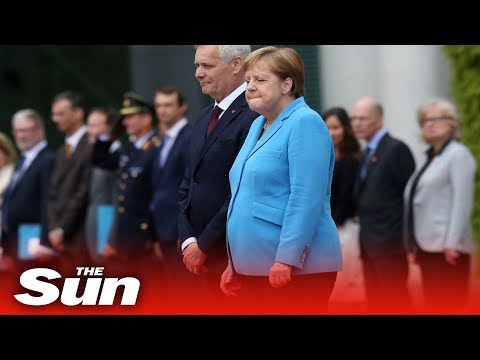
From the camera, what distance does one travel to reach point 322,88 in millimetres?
12117

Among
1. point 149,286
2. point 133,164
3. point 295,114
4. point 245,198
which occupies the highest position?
point 295,114

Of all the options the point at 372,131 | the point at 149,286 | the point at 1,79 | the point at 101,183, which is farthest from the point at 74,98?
the point at 1,79

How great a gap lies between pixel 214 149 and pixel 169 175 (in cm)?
278

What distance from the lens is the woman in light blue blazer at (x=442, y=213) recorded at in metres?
7.98

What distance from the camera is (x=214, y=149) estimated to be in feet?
19.3

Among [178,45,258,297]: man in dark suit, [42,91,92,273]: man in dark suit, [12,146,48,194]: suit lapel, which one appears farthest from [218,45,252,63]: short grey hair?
[12,146,48,194]: suit lapel

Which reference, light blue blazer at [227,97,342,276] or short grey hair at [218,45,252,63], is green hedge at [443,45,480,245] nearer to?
short grey hair at [218,45,252,63]

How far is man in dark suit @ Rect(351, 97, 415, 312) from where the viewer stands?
8.27 m

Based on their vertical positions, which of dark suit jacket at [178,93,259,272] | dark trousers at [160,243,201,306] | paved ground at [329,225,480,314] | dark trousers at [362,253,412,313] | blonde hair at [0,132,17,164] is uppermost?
dark suit jacket at [178,93,259,272]

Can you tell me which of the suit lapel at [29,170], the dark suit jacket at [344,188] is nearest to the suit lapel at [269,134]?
the dark suit jacket at [344,188]

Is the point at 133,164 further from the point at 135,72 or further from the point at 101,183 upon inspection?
the point at 135,72

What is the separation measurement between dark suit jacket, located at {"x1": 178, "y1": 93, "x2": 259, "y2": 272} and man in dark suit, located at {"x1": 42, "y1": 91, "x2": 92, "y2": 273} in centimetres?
392

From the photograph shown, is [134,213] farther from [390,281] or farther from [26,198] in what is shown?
[390,281]

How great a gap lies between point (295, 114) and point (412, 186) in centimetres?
312
